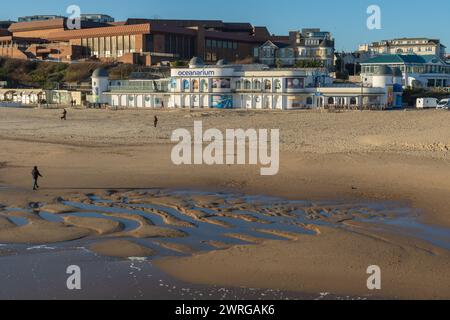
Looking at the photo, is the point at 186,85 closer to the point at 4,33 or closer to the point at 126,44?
the point at 126,44

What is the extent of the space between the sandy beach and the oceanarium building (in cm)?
1159

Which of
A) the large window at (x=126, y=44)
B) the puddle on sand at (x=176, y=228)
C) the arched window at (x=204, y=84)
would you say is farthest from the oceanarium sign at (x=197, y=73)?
the puddle on sand at (x=176, y=228)

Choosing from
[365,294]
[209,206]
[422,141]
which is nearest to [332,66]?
[422,141]

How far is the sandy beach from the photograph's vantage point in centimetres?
1336

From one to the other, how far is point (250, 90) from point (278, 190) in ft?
123

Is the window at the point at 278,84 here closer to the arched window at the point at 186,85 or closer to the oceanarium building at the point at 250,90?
the oceanarium building at the point at 250,90

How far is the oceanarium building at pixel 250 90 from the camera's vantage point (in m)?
55.4

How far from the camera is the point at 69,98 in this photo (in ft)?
241

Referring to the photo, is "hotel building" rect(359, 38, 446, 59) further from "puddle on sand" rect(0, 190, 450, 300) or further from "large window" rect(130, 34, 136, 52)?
"puddle on sand" rect(0, 190, 450, 300)

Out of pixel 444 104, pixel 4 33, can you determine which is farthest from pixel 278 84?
pixel 4 33

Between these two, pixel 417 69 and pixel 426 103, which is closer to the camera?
pixel 426 103

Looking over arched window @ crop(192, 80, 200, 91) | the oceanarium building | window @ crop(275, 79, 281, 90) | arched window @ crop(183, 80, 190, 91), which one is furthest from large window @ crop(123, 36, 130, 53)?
window @ crop(275, 79, 281, 90)

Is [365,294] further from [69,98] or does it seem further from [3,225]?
[69,98]

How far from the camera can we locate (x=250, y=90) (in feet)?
193
